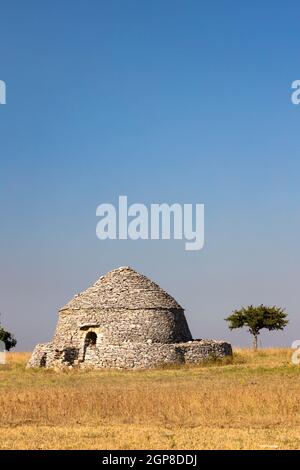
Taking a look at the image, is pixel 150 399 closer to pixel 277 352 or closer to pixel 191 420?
pixel 191 420

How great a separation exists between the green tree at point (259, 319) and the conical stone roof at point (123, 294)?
16.3m

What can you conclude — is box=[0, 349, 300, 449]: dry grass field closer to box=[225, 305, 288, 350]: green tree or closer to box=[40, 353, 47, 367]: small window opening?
box=[40, 353, 47, 367]: small window opening

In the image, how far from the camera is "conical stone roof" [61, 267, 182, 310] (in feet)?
132

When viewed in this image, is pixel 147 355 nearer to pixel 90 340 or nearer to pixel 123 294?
pixel 90 340

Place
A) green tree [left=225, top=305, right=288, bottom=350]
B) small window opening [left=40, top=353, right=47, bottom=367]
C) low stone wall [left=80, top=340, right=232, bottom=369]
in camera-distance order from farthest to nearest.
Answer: green tree [left=225, top=305, right=288, bottom=350] → small window opening [left=40, top=353, right=47, bottom=367] → low stone wall [left=80, top=340, right=232, bottom=369]

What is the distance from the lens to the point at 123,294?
4078 cm

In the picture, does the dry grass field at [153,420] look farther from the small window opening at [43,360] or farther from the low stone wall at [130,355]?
the small window opening at [43,360]

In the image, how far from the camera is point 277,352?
4234 centimetres

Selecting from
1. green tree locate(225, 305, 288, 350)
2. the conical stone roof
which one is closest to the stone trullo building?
the conical stone roof

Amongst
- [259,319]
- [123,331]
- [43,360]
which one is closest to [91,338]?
[123,331]

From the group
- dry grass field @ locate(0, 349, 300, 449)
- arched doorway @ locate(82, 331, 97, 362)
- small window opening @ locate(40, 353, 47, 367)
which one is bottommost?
dry grass field @ locate(0, 349, 300, 449)

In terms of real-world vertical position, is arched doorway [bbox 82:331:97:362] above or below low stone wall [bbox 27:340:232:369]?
above
